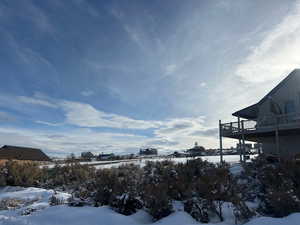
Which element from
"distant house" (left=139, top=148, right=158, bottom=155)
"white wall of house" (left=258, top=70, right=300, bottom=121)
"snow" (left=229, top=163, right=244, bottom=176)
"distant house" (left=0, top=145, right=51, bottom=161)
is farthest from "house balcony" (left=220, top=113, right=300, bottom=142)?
"distant house" (left=139, top=148, right=158, bottom=155)

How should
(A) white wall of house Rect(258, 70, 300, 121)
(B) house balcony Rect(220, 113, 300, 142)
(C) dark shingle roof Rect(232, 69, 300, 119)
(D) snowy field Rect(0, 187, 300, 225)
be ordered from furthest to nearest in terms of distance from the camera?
1. (C) dark shingle roof Rect(232, 69, 300, 119)
2. (A) white wall of house Rect(258, 70, 300, 121)
3. (B) house balcony Rect(220, 113, 300, 142)
4. (D) snowy field Rect(0, 187, 300, 225)

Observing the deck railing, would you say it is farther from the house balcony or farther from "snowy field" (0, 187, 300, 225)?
"snowy field" (0, 187, 300, 225)

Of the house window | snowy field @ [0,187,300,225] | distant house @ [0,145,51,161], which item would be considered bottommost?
snowy field @ [0,187,300,225]

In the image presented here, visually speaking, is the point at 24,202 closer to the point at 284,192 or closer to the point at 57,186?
the point at 57,186

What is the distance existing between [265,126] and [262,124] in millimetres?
880

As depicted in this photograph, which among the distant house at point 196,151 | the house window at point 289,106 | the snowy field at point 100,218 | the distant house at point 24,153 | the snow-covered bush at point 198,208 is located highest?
the house window at point 289,106

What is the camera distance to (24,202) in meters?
9.86

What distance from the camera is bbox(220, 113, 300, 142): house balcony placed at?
17248 millimetres

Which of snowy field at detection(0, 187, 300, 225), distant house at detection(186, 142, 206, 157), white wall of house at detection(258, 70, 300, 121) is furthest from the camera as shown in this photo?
distant house at detection(186, 142, 206, 157)

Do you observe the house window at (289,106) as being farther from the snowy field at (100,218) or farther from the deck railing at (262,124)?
the snowy field at (100,218)

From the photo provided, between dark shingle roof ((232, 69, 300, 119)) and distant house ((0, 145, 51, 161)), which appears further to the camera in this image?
distant house ((0, 145, 51, 161))

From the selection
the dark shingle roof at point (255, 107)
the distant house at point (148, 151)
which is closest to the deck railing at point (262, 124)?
the dark shingle roof at point (255, 107)

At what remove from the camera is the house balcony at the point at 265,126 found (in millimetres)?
17248

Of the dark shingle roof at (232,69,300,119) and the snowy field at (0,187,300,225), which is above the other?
the dark shingle roof at (232,69,300,119)
